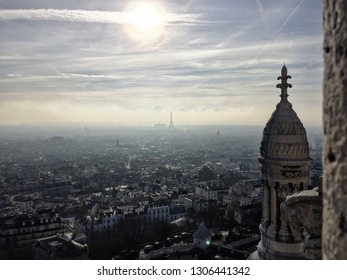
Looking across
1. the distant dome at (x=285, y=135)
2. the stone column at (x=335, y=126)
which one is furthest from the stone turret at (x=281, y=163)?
the stone column at (x=335, y=126)

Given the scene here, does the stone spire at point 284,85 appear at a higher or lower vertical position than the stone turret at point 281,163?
higher

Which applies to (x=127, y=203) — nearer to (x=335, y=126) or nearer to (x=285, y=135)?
(x=285, y=135)

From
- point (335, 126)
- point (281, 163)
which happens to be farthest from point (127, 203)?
point (335, 126)

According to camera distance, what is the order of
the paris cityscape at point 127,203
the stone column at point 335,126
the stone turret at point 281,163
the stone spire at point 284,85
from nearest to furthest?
the stone column at point 335,126
the stone turret at point 281,163
the stone spire at point 284,85
the paris cityscape at point 127,203

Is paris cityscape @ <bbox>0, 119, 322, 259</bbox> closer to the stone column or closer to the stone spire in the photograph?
the stone column

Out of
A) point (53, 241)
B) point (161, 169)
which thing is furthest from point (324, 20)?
point (161, 169)

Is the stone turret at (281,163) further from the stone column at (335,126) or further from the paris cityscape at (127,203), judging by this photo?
the stone column at (335,126)
